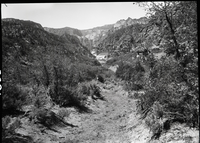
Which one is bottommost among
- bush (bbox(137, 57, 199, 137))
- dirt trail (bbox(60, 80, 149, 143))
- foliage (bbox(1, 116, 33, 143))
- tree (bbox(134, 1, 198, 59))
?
dirt trail (bbox(60, 80, 149, 143))

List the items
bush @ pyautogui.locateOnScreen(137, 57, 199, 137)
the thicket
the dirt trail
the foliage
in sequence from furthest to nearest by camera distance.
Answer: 1. the dirt trail
2. the foliage
3. bush @ pyautogui.locateOnScreen(137, 57, 199, 137)
4. the thicket

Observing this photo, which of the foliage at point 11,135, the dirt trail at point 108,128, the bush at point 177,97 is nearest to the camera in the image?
the bush at point 177,97

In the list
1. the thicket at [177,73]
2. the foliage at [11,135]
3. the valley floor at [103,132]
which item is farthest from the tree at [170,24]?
the foliage at [11,135]

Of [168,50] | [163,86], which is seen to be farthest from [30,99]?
[168,50]

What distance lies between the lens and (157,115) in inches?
239

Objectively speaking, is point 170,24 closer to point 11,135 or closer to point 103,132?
point 103,132

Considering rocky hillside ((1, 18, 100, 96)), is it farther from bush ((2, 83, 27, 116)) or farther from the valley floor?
the valley floor

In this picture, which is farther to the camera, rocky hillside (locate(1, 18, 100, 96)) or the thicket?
rocky hillside (locate(1, 18, 100, 96))

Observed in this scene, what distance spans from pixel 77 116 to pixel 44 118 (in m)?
2.40

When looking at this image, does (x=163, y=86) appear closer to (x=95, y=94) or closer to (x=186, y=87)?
(x=186, y=87)

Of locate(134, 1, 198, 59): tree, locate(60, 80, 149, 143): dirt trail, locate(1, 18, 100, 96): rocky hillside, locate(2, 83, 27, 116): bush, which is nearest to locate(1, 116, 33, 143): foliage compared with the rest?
locate(2, 83, 27, 116): bush

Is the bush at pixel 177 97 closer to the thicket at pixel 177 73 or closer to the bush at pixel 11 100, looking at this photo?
the thicket at pixel 177 73

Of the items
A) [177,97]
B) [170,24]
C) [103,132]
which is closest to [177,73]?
[177,97]

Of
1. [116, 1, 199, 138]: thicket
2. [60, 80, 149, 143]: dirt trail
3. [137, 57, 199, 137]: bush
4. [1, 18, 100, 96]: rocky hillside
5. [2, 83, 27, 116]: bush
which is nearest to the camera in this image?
[116, 1, 199, 138]: thicket
